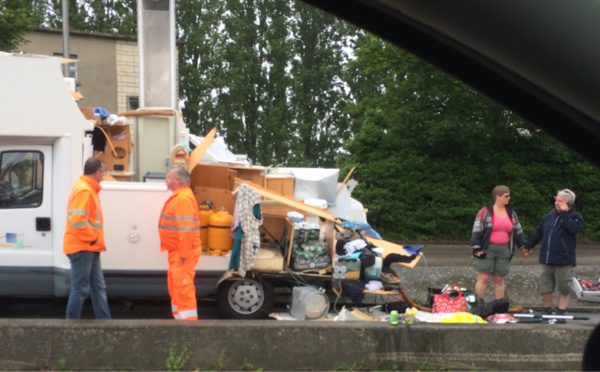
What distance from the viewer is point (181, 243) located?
684 cm

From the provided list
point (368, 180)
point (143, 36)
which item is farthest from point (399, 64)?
point (143, 36)

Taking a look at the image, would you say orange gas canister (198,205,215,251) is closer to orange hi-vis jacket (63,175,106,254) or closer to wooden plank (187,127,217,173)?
wooden plank (187,127,217,173)

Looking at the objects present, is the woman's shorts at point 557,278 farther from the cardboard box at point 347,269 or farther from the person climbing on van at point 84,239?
the person climbing on van at point 84,239

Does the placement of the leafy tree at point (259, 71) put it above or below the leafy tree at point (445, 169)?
above

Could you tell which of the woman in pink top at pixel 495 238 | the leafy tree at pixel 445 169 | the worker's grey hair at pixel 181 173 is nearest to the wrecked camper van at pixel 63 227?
the worker's grey hair at pixel 181 173

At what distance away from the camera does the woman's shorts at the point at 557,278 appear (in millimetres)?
8391

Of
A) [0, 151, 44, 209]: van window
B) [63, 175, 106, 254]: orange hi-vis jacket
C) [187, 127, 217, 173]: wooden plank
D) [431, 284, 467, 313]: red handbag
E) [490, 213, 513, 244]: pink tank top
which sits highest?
[187, 127, 217, 173]: wooden plank

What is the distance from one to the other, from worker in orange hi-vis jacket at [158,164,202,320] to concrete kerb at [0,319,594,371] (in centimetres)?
92

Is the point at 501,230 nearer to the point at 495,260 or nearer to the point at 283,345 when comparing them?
the point at 495,260

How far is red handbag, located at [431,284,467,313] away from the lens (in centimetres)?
808

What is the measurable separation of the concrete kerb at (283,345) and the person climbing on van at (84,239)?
701mm

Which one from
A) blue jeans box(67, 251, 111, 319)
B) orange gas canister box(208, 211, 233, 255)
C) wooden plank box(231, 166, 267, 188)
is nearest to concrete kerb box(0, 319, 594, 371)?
blue jeans box(67, 251, 111, 319)

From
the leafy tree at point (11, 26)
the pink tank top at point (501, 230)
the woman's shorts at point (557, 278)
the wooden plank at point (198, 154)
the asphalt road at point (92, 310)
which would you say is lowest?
the asphalt road at point (92, 310)

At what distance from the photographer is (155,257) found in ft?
24.9
